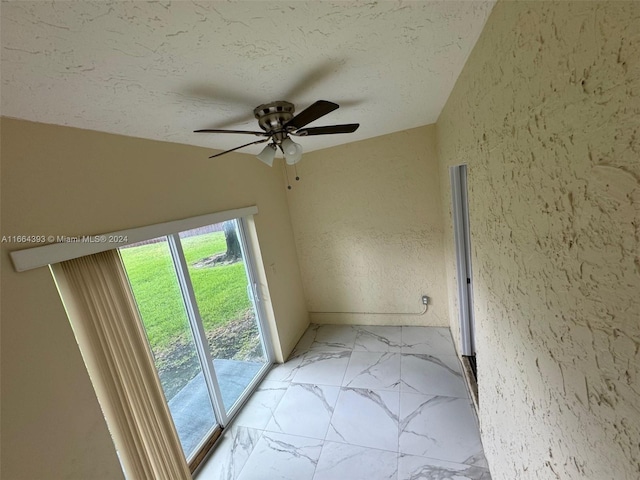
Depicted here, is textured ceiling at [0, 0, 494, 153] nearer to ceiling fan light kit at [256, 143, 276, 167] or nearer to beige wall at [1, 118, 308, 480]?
beige wall at [1, 118, 308, 480]

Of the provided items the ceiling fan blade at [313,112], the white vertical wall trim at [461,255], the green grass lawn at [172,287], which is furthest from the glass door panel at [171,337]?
the white vertical wall trim at [461,255]

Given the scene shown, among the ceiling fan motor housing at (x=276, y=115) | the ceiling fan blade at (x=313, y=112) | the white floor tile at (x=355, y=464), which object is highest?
the ceiling fan motor housing at (x=276, y=115)

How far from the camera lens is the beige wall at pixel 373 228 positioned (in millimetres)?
2805

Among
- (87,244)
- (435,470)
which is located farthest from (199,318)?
(435,470)

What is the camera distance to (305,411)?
2.18 meters

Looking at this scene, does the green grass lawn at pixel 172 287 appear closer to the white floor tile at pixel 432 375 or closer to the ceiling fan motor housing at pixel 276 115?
the ceiling fan motor housing at pixel 276 115

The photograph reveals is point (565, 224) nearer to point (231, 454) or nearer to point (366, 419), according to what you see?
point (366, 419)

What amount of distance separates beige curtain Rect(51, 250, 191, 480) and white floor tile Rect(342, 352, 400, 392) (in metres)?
1.56

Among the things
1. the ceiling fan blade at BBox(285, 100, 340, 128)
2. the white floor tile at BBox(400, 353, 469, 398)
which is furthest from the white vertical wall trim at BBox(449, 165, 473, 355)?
the ceiling fan blade at BBox(285, 100, 340, 128)

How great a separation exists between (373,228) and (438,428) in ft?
6.47

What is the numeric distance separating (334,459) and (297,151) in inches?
82.6

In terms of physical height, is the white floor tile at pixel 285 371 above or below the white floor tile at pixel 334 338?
below

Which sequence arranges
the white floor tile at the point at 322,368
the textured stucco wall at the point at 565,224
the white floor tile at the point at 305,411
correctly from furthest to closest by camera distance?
the white floor tile at the point at 322,368, the white floor tile at the point at 305,411, the textured stucco wall at the point at 565,224

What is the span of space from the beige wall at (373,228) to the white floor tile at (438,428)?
118 cm
